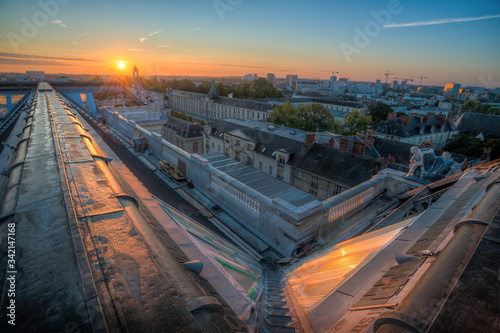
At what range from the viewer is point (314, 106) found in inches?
1741

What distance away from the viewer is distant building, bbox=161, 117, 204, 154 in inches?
1496

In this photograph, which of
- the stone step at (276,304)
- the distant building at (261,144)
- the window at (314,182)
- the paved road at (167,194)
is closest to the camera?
the stone step at (276,304)

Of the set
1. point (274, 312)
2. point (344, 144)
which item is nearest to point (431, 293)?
point (274, 312)

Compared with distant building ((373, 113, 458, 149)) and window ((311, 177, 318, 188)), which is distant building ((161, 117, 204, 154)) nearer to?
window ((311, 177, 318, 188))

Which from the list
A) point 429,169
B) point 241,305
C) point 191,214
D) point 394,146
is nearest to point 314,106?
point 394,146

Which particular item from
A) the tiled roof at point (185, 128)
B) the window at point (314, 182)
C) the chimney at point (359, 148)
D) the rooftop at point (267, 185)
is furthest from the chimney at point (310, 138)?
the tiled roof at point (185, 128)

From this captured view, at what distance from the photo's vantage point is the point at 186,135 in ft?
125

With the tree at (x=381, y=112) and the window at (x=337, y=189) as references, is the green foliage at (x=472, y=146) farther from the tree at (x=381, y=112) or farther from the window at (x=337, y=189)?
the window at (x=337, y=189)

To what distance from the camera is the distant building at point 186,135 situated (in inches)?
1496

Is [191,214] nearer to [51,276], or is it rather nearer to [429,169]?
[51,276]

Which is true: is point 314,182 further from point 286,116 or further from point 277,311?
point 286,116

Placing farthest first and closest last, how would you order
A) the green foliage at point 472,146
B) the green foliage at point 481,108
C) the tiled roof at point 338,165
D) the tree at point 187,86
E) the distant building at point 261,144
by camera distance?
the tree at point 187,86, the green foliage at point 481,108, the green foliage at point 472,146, the distant building at point 261,144, the tiled roof at point 338,165

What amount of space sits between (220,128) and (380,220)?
100 ft

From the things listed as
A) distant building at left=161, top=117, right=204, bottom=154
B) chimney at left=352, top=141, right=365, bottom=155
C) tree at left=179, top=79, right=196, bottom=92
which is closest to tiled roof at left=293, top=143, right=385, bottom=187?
chimney at left=352, top=141, right=365, bottom=155
